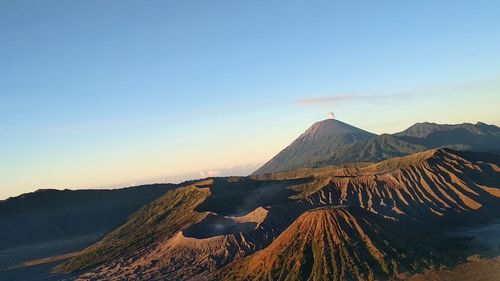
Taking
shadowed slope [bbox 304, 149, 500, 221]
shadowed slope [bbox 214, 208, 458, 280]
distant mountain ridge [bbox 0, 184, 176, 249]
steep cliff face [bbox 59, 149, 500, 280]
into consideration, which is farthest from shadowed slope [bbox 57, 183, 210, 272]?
shadowed slope [bbox 214, 208, 458, 280]

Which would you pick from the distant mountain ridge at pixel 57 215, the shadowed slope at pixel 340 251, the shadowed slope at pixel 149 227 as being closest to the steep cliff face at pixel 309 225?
the shadowed slope at pixel 340 251

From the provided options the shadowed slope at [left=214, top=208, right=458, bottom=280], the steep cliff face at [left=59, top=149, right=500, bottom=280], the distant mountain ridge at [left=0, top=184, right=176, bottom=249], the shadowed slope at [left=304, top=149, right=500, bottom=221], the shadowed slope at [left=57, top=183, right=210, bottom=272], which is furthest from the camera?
the distant mountain ridge at [left=0, top=184, right=176, bottom=249]

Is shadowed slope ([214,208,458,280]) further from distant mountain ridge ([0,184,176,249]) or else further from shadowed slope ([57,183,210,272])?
distant mountain ridge ([0,184,176,249])

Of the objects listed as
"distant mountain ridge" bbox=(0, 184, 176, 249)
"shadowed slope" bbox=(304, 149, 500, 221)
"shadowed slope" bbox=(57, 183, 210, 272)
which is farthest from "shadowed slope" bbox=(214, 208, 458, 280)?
"distant mountain ridge" bbox=(0, 184, 176, 249)

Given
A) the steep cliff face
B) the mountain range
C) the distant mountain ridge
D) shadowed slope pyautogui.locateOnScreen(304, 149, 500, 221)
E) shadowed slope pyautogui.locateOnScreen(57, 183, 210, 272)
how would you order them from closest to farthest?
the mountain range → the steep cliff face → shadowed slope pyautogui.locateOnScreen(304, 149, 500, 221) → shadowed slope pyautogui.locateOnScreen(57, 183, 210, 272) → the distant mountain ridge

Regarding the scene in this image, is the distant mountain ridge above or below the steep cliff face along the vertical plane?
above

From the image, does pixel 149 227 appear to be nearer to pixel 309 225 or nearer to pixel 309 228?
pixel 309 225

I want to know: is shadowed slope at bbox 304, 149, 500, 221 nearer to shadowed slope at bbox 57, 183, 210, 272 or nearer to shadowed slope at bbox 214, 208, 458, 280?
shadowed slope at bbox 214, 208, 458, 280

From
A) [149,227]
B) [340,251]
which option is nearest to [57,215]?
[149,227]

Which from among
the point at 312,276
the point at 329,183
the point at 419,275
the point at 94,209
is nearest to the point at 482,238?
the point at 419,275

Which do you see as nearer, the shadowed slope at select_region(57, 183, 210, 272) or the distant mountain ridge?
the shadowed slope at select_region(57, 183, 210, 272)
